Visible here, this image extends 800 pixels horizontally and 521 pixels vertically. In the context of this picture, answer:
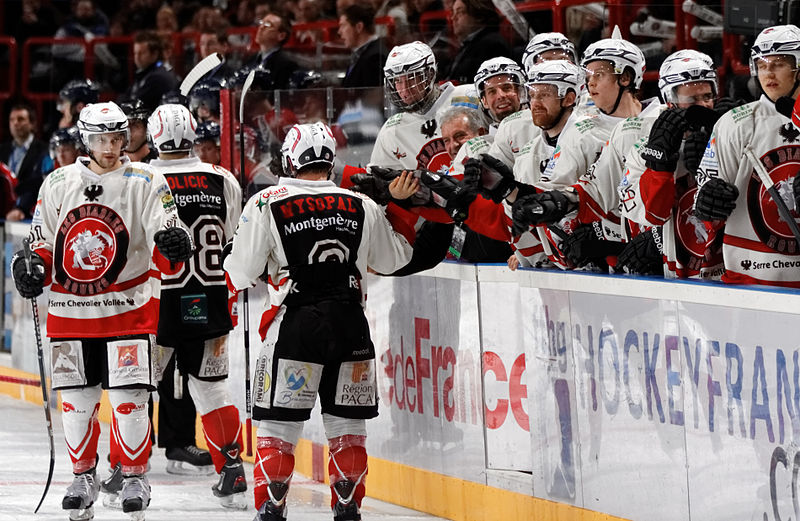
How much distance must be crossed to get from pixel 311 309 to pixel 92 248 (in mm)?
1205

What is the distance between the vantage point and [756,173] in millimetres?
5051

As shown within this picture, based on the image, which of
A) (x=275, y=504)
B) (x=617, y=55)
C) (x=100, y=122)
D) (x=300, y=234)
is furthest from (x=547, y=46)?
(x=275, y=504)

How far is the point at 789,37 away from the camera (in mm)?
4934

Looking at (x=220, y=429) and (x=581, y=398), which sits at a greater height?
(x=581, y=398)

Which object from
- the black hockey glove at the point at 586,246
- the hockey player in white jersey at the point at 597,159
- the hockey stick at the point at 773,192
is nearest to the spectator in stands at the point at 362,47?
the hockey player in white jersey at the point at 597,159

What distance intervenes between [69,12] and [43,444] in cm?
745

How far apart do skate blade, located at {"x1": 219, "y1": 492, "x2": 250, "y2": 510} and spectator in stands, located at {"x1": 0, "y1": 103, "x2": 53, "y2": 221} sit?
4.82 meters

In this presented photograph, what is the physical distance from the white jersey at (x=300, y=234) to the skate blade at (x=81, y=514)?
4.65ft

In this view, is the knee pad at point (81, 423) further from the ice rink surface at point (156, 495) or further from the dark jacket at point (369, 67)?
the dark jacket at point (369, 67)

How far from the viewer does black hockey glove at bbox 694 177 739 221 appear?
494 centimetres

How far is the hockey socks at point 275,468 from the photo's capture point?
231 inches

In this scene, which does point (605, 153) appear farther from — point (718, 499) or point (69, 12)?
point (69, 12)

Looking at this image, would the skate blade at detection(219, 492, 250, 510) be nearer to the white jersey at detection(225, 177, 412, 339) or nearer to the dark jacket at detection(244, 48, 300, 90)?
the white jersey at detection(225, 177, 412, 339)

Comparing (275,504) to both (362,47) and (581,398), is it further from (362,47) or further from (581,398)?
(362,47)
